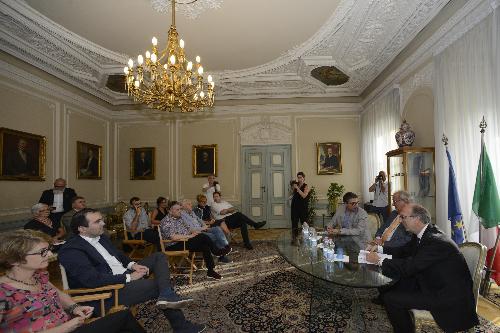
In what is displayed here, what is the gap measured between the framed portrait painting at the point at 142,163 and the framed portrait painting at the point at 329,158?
17.5 feet

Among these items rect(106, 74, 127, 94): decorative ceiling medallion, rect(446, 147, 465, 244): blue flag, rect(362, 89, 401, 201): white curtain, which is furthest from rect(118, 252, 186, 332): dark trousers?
rect(106, 74, 127, 94): decorative ceiling medallion

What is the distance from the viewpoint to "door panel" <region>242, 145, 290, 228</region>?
34.0 feet

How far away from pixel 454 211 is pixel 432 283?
2.46 m

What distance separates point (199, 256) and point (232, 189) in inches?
157

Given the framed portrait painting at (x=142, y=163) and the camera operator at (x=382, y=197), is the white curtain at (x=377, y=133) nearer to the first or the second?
the camera operator at (x=382, y=197)

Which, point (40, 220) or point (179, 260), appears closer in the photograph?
point (40, 220)

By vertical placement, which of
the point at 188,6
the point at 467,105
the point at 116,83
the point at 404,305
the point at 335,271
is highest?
the point at 188,6

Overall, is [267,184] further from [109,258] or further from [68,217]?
[109,258]

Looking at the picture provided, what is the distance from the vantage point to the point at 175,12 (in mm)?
5266

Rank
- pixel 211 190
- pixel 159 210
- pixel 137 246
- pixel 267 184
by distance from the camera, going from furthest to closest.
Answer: pixel 267 184 → pixel 211 190 → pixel 159 210 → pixel 137 246

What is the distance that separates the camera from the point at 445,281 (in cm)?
254

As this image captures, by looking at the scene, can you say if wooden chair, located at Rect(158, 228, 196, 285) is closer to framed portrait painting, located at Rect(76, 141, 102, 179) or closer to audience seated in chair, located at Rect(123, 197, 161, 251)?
audience seated in chair, located at Rect(123, 197, 161, 251)

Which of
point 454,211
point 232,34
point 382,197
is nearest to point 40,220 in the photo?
point 232,34

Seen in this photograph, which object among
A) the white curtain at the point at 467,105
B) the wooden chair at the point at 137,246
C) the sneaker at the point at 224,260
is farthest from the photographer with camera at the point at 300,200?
the wooden chair at the point at 137,246
